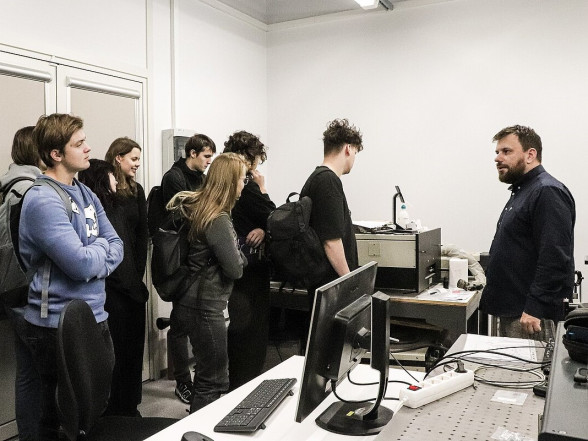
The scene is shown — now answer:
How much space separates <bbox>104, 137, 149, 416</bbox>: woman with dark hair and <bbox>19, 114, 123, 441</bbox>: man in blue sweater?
0.65m

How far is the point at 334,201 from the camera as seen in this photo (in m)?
2.47

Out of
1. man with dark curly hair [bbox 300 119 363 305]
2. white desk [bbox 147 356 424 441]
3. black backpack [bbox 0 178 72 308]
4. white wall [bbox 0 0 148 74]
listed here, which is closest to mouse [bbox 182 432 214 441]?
white desk [bbox 147 356 424 441]

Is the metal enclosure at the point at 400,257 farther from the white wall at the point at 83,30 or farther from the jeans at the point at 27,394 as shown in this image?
the white wall at the point at 83,30

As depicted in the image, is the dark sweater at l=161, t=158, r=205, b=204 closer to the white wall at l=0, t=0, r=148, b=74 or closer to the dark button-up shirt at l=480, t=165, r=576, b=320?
the white wall at l=0, t=0, r=148, b=74

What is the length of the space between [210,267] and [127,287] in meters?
0.65

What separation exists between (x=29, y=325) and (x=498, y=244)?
A: 1.99 metres

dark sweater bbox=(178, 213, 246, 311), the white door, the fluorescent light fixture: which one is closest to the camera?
dark sweater bbox=(178, 213, 246, 311)

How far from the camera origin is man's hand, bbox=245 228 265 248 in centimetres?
288

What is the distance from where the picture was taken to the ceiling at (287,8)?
4.50 m

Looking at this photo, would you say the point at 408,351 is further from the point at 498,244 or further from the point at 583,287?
the point at 583,287

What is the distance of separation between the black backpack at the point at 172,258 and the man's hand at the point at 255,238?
0.57m

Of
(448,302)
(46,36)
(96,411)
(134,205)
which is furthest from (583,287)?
(46,36)

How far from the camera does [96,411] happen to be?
1599 mm

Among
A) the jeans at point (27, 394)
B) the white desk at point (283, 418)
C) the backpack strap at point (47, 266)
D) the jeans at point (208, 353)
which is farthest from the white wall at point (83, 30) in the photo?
the white desk at point (283, 418)
